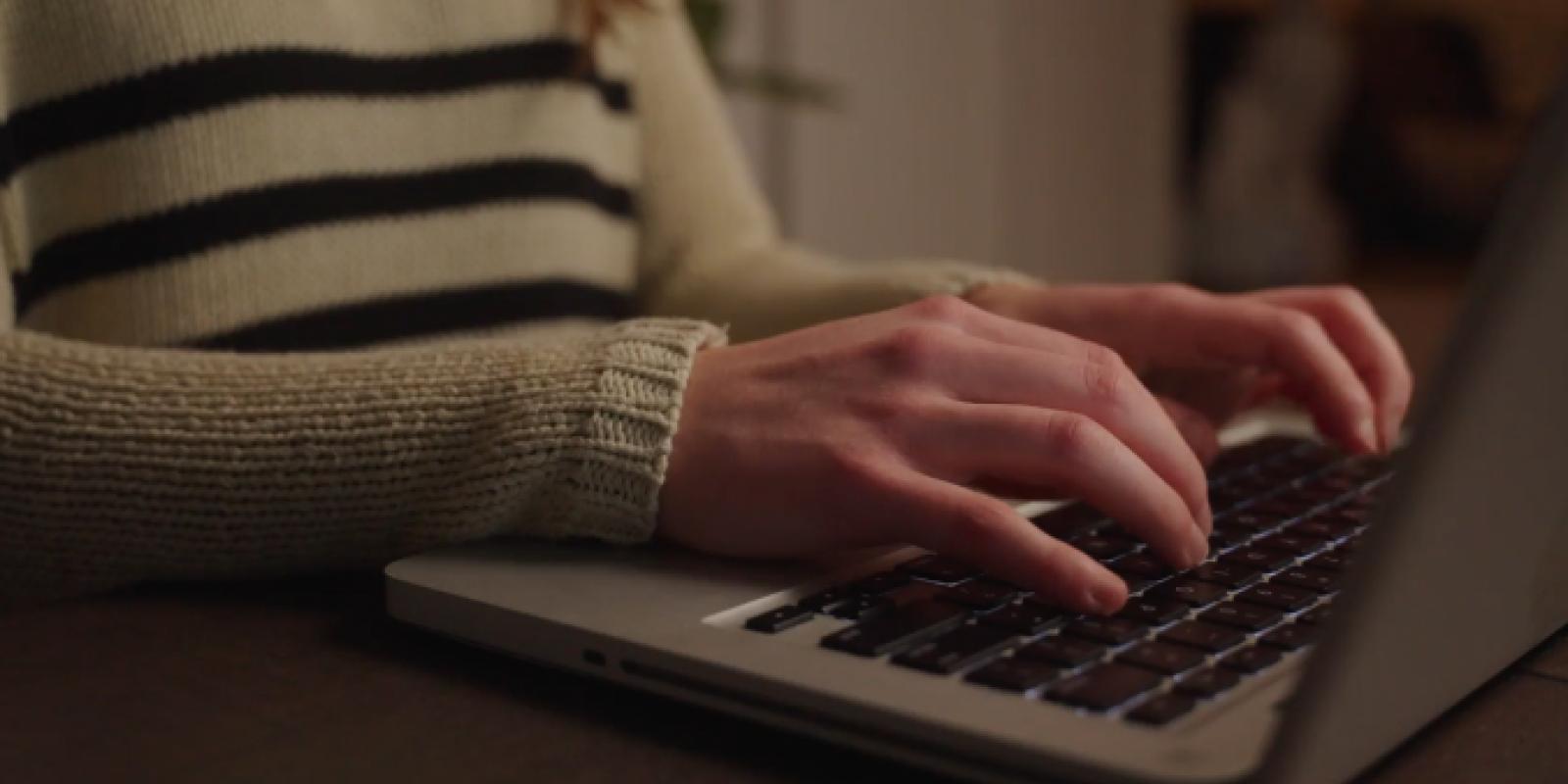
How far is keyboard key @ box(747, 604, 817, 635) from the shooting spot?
0.41 meters

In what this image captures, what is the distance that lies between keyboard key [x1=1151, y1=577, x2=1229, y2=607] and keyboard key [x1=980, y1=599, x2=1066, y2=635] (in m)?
0.04

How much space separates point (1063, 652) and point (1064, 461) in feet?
0.32

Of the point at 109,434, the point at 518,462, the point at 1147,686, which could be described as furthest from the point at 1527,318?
the point at 109,434

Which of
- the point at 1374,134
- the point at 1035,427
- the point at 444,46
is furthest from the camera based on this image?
the point at 1374,134

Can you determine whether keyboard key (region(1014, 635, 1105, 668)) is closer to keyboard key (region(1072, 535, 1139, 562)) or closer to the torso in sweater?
keyboard key (region(1072, 535, 1139, 562))

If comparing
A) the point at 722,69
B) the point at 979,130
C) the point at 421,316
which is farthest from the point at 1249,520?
the point at 979,130

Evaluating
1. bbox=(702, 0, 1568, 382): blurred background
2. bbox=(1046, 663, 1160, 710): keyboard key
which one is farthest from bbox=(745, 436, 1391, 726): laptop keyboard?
bbox=(702, 0, 1568, 382): blurred background

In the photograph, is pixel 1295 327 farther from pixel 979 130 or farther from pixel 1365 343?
pixel 979 130

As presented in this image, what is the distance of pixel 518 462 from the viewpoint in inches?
19.6

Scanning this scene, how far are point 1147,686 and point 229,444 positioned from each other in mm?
335

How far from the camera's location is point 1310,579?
1.49 ft

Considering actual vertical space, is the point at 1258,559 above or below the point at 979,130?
below

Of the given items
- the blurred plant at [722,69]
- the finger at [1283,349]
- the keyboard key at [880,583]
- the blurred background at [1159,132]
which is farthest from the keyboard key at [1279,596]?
the blurred background at [1159,132]

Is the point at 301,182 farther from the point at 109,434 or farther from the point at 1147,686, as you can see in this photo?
the point at 1147,686
